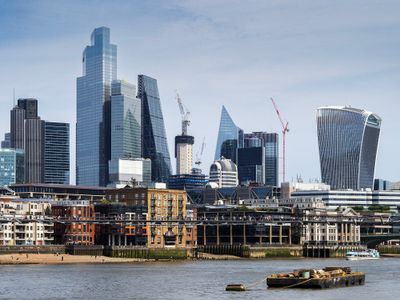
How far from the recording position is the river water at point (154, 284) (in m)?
112

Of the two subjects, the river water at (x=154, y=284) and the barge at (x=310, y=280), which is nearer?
the river water at (x=154, y=284)

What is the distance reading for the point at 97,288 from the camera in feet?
402

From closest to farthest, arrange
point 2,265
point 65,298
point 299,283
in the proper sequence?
point 65,298
point 299,283
point 2,265

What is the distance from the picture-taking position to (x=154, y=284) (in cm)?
12900

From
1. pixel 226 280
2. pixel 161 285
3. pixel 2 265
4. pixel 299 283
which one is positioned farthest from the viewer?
pixel 2 265

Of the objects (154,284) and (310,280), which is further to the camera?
(154,284)

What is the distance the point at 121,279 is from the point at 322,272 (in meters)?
29.4

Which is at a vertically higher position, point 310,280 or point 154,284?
point 310,280

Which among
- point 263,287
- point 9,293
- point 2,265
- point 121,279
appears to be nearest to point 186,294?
point 263,287

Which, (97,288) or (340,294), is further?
(97,288)

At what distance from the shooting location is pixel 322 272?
405 feet

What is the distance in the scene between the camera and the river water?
11169 centimetres

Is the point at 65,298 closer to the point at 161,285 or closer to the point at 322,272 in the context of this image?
the point at 161,285

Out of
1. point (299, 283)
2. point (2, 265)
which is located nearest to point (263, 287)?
point (299, 283)
